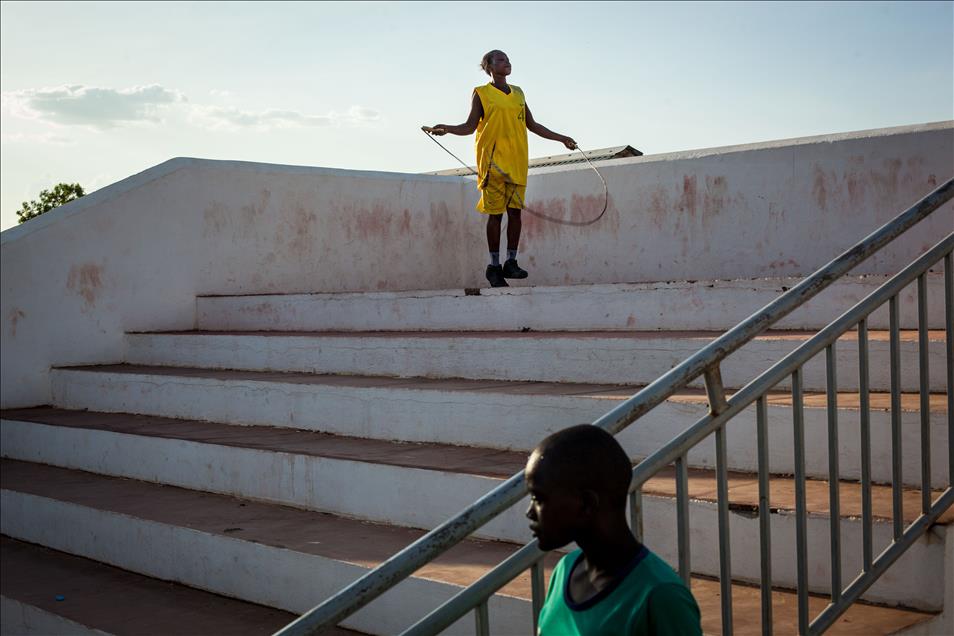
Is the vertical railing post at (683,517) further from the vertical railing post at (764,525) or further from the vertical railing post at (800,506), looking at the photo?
the vertical railing post at (800,506)

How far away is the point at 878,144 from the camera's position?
6953 mm

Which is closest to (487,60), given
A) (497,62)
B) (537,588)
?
(497,62)

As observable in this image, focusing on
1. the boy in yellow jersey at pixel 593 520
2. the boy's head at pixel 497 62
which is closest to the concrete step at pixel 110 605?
the boy in yellow jersey at pixel 593 520

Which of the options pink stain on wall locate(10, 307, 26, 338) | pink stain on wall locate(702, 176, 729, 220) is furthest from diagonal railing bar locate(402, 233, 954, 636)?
pink stain on wall locate(10, 307, 26, 338)

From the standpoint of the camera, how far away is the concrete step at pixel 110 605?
4.47 meters

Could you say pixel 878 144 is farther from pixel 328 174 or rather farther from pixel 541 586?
pixel 541 586

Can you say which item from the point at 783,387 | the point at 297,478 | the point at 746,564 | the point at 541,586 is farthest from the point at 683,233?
the point at 541,586

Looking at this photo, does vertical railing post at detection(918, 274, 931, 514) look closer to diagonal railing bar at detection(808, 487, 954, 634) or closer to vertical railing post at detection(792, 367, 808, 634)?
diagonal railing bar at detection(808, 487, 954, 634)

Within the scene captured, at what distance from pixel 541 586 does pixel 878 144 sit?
5336 millimetres

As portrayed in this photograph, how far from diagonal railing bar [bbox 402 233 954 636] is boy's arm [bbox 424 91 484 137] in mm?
4834

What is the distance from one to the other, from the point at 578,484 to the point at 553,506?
6 cm

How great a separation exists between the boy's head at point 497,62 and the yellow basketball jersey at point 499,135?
13 cm

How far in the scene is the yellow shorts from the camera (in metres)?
7.83

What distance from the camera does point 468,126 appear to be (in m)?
7.77
